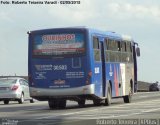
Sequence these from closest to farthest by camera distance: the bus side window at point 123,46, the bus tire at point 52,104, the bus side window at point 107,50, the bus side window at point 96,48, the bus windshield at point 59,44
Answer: the bus windshield at point 59,44, the bus side window at point 96,48, the bus tire at point 52,104, the bus side window at point 107,50, the bus side window at point 123,46

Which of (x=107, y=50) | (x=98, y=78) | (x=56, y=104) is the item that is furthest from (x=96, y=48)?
(x=56, y=104)

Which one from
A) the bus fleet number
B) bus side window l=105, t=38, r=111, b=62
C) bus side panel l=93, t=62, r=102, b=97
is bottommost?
bus side panel l=93, t=62, r=102, b=97

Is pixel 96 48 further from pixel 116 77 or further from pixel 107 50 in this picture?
pixel 116 77

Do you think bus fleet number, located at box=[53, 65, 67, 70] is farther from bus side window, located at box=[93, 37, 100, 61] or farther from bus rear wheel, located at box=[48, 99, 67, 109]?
bus rear wheel, located at box=[48, 99, 67, 109]

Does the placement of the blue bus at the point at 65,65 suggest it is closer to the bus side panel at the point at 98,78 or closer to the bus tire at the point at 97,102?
the bus side panel at the point at 98,78

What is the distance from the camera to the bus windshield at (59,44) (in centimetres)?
2841

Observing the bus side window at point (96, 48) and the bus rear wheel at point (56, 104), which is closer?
the bus side window at point (96, 48)

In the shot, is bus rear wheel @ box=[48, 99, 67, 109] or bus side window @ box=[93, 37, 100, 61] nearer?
bus side window @ box=[93, 37, 100, 61]

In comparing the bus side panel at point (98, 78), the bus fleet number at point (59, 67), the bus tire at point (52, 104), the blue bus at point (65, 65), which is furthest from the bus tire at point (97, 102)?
the bus fleet number at point (59, 67)

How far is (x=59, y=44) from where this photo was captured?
28562mm

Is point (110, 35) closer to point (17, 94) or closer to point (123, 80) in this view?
point (123, 80)

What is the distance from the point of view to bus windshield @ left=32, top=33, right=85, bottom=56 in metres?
28.4

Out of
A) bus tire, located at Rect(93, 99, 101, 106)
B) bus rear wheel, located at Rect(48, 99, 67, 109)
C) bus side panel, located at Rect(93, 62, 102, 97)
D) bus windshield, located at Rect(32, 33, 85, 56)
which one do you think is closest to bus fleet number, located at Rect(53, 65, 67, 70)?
bus windshield, located at Rect(32, 33, 85, 56)

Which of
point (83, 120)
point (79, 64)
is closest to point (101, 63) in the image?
point (79, 64)
